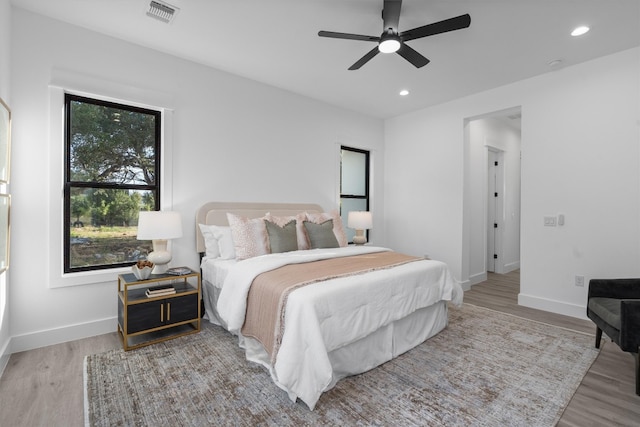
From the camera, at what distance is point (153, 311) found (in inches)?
108

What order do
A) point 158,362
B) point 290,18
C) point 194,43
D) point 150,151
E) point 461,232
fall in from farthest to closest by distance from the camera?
1. point 461,232
2. point 150,151
3. point 194,43
4. point 290,18
5. point 158,362

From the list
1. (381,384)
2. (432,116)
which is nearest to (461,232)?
(432,116)

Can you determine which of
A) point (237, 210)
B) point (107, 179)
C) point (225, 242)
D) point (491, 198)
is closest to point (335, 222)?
point (237, 210)

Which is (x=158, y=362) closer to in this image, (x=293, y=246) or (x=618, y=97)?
(x=293, y=246)

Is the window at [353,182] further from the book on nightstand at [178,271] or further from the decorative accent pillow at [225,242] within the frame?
the book on nightstand at [178,271]

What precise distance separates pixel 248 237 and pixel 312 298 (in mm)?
1439

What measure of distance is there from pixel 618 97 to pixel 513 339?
2772mm

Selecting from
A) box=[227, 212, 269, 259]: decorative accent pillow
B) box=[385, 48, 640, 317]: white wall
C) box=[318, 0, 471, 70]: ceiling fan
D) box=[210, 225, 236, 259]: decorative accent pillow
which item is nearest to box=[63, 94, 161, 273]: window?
box=[210, 225, 236, 259]: decorative accent pillow

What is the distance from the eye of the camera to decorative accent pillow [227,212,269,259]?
Result: 3.18 meters

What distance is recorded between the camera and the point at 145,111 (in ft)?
10.8

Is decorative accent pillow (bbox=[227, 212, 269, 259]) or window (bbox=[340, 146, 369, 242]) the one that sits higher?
window (bbox=[340, 146, 369, 242])

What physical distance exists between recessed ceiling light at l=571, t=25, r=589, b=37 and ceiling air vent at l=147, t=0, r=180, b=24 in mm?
3544

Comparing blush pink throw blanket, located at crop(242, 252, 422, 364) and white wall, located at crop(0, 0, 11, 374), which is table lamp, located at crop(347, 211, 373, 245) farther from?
white wall, located at crop(0, 0, 11, 374)

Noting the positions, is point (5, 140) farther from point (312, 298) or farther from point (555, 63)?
point (555, 63)
